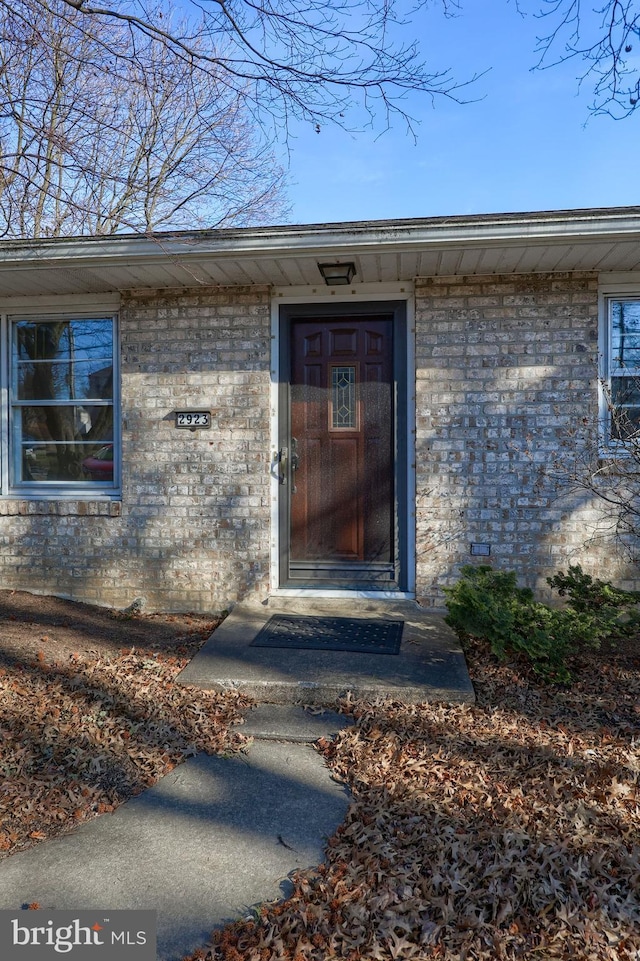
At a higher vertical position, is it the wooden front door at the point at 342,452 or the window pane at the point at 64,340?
the window pane at the point at 64,340

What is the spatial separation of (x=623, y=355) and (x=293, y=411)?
2.59 meters

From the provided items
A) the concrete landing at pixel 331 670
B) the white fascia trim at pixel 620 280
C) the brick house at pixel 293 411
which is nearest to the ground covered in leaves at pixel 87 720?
the concrete landing at pixel 331 670

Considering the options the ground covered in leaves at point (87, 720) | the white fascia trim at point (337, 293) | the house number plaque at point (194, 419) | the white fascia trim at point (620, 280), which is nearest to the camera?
the ground covered in leaves at point (87, 720)

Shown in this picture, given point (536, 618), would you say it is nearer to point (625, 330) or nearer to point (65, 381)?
point (625, 330)

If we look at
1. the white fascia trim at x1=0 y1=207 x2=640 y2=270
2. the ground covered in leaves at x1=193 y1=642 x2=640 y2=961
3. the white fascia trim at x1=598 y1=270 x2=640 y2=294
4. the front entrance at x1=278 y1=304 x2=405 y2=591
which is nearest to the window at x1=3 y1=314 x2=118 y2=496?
the white fascia trim at x1=0 y1=207 x2=640 y2=270

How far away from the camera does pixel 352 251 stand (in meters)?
4.40

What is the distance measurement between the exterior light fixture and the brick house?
26 mm

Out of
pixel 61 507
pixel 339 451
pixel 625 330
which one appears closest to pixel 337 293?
pixel 339 451

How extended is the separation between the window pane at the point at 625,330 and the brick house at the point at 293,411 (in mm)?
16

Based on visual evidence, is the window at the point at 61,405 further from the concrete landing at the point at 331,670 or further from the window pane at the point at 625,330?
the window pane at the point at 625,330

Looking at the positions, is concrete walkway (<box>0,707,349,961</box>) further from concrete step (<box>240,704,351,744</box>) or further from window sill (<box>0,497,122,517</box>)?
window sill (<box>0,497,122,517</box>)

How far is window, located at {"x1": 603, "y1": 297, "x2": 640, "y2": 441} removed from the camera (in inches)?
191

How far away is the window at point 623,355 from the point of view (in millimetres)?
4840

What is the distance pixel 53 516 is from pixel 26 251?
2.10m
